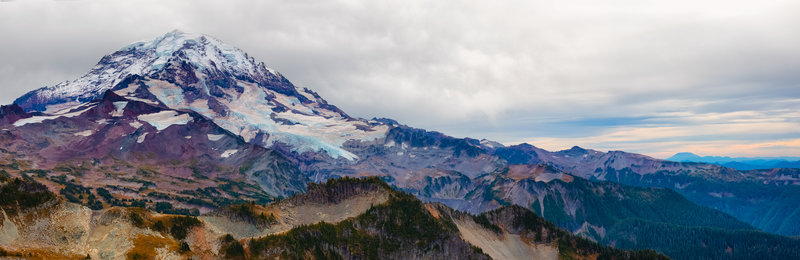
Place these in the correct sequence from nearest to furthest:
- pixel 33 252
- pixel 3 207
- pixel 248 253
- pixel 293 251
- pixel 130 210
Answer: pixel 33 252, pixel 3 207, pixel 130 210, pixel 248 253, pixel 293 251

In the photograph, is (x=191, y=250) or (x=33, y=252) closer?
(x=33, y=252)

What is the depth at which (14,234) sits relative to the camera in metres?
143

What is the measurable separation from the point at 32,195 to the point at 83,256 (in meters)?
29.9

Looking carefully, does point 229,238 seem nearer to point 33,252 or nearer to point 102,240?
point 102,240

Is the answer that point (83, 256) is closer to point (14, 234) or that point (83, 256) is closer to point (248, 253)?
point (14, 234)

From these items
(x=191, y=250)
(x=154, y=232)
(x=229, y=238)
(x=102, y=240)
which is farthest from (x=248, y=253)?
(x=102, y=240)

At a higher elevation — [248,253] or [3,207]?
[3,207]

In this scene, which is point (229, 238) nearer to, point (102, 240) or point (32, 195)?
point (102, 240)

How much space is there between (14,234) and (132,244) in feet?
99.1

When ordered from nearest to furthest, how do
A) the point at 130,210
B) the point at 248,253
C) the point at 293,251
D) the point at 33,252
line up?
the point at 33,252, the point at 130,210, the point at 248,253, the point at 293,251

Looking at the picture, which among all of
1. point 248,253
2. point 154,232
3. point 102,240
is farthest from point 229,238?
point 102,240

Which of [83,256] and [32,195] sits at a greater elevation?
[32,195]

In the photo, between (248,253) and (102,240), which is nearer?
(102,240)

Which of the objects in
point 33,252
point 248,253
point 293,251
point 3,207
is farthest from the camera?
point 293,251
